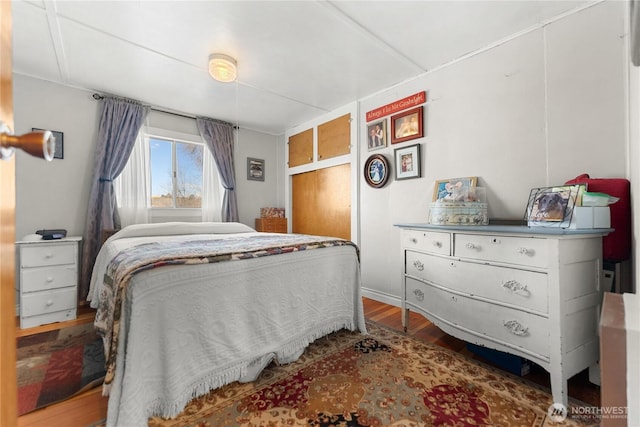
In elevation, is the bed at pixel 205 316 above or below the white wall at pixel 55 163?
below

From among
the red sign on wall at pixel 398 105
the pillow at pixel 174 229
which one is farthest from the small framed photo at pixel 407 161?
the pillow at pixel 174 229

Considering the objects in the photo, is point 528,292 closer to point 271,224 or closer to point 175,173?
point 271,224

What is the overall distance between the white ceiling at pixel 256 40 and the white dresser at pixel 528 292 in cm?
159

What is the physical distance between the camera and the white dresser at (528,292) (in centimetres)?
140

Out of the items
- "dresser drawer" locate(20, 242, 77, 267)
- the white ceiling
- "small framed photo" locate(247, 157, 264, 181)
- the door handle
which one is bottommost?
"dresser drawer" locate(20, 242, 77, 267)

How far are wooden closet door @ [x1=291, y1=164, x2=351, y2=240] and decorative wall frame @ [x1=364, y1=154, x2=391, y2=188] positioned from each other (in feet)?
1.24

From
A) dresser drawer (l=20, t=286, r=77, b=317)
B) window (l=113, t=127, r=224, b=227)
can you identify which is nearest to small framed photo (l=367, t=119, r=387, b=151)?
window (l=113, t=127, r=224, b=227)

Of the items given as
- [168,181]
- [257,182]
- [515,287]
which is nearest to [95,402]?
[515,287]

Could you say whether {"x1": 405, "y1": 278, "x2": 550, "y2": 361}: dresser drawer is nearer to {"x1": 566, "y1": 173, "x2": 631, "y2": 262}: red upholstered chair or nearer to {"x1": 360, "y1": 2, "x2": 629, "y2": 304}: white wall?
{"x1": 566, "y1": 173, "x2": 631, "y2": 262}: red upholstered chair

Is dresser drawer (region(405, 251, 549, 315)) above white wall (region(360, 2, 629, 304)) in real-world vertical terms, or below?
below

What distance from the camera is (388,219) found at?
3150mm

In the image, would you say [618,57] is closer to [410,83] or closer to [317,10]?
[410,83]

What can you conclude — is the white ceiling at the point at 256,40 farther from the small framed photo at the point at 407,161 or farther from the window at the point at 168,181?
the small framed photo at the point at 407,161

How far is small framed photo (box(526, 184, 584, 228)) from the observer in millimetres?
1559
